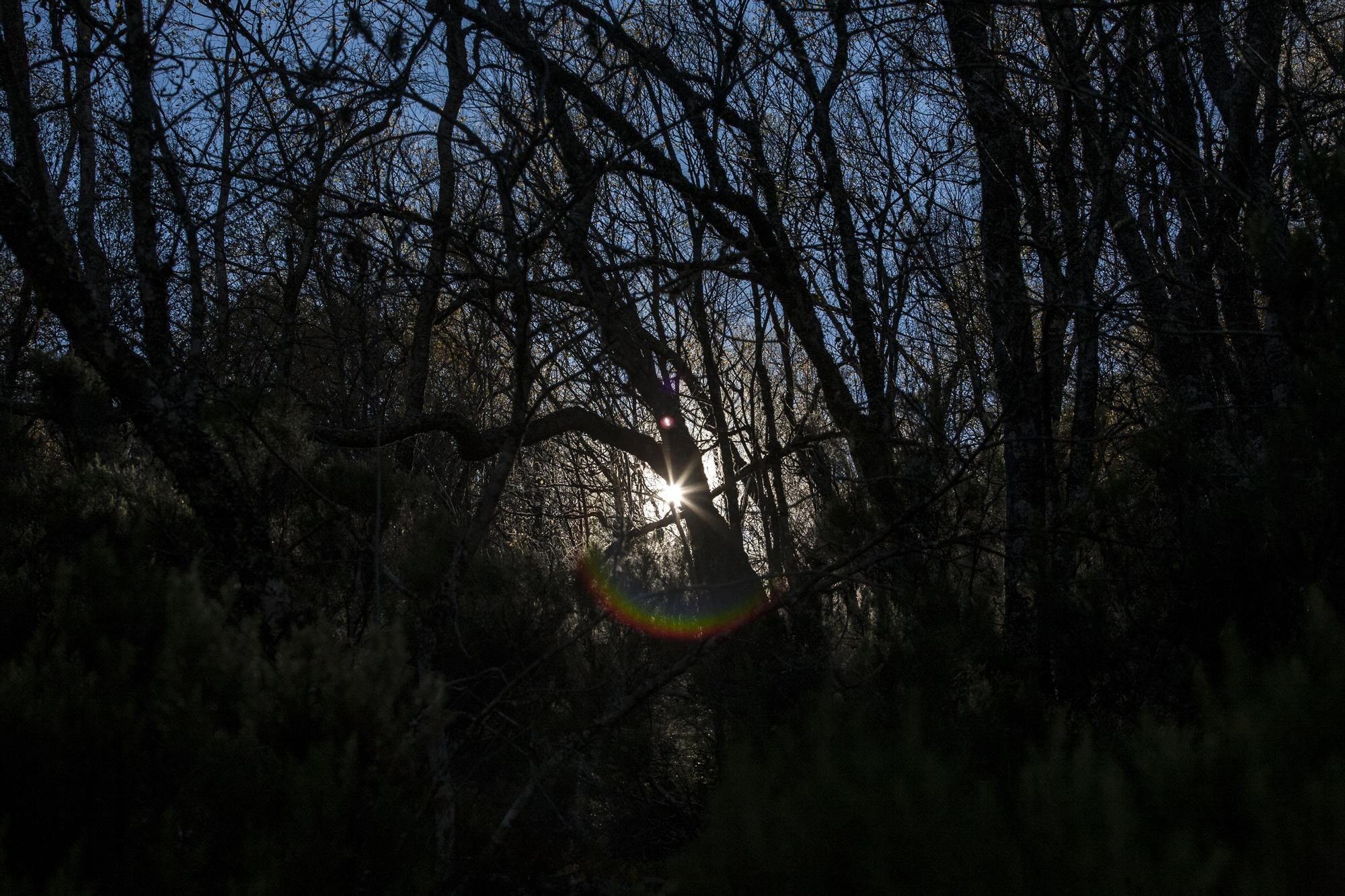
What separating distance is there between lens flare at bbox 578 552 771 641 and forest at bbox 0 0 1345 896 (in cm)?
3

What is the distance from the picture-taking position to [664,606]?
15.7 feet

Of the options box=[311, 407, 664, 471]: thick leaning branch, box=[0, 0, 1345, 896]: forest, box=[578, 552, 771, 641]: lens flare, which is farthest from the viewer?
box=[311, 407, 664, 471]: thick leaning branch

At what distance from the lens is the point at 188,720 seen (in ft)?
6.75

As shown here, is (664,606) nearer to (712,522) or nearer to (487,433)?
(712,522)

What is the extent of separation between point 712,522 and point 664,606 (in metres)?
0.99

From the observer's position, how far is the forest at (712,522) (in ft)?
5.34

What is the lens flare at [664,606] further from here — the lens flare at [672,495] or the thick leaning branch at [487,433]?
the thick leaning branch at [487,433]

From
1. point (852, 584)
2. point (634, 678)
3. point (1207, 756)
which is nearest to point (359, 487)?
point (634, 678)

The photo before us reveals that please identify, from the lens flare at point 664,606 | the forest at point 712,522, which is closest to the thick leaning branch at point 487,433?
the forest at point 712,522

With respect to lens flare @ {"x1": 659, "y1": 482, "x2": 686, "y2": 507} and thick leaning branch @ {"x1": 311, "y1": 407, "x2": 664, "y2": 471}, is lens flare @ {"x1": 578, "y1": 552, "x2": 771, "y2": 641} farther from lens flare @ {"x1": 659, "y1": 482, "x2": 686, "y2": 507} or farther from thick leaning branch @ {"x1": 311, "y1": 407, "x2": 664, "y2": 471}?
thick leaning branch @ {"x1": 311, "y1": 407, "x2": 664, "y2": 471}

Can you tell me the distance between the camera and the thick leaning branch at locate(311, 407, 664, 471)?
17.4ft

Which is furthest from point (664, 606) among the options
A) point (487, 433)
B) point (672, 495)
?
point (487, 433)

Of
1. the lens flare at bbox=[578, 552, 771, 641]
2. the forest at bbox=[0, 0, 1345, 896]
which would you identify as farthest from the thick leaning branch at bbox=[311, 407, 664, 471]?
the lens flare at bbox=[578, 552, 771, 641]

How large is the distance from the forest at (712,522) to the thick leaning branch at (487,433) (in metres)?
0.04
